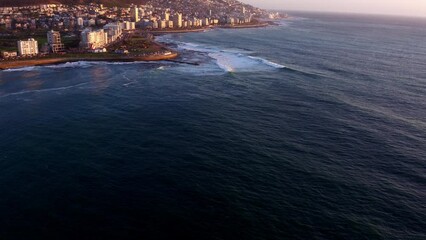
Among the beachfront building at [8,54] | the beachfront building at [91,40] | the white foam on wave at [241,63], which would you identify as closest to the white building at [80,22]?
the beachfront building at [91,40]

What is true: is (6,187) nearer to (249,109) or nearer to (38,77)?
(249,109)

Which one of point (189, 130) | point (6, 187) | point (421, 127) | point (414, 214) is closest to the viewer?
point (414, 214)

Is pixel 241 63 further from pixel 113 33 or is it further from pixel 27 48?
pixel 113 33

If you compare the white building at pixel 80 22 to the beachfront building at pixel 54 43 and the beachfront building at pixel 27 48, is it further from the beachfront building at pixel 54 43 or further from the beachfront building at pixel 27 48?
the beachfront building at pixel 27 48

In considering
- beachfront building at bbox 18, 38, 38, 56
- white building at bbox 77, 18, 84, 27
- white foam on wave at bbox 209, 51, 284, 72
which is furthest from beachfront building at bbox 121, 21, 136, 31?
beachfront building at bbox 18, 38, 38, 56

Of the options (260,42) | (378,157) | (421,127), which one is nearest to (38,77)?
(378,157)

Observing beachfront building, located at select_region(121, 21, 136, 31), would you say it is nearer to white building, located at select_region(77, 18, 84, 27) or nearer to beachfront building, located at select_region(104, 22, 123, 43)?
white building, located at select_region(77, 18, 84, 27)
